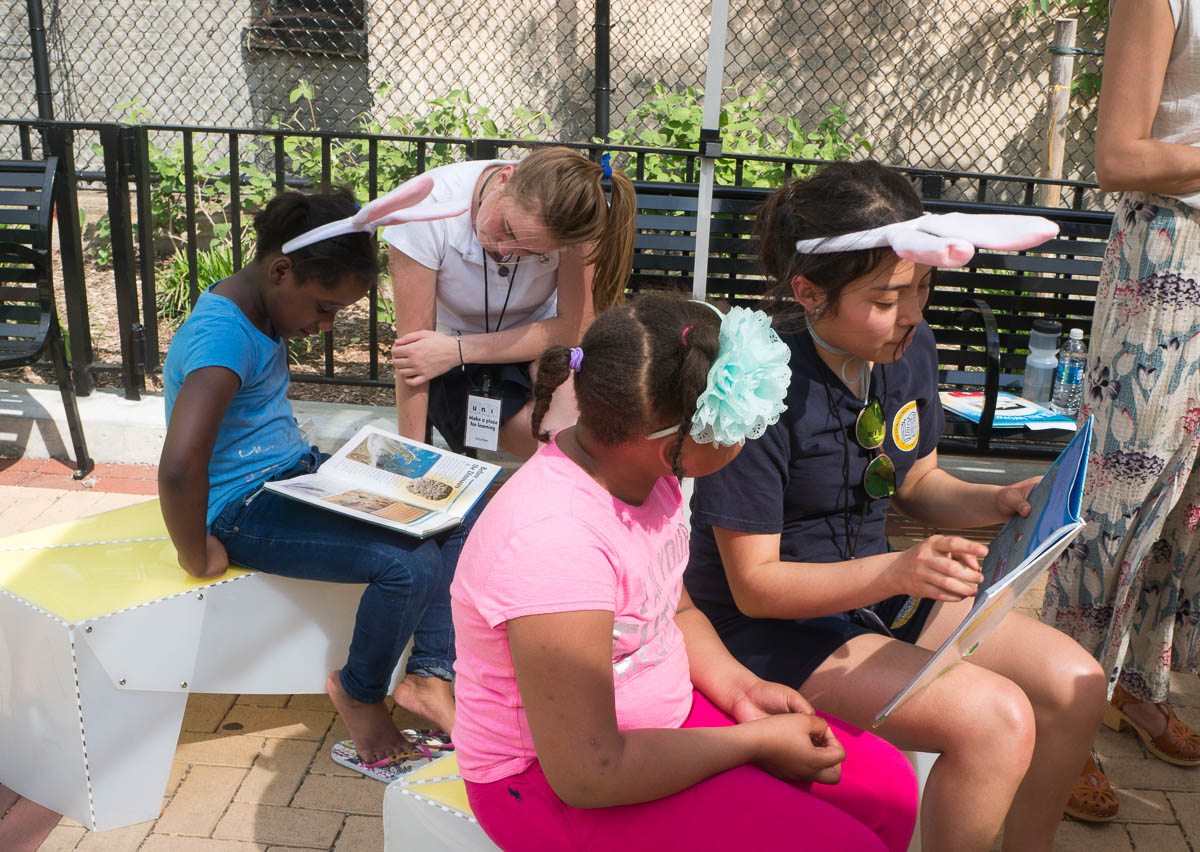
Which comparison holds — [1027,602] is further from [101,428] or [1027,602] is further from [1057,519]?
[101,428]

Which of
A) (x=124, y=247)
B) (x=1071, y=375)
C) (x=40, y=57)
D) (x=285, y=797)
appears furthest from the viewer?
(x=40, y=57)

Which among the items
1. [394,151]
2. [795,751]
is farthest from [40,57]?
[795,751]

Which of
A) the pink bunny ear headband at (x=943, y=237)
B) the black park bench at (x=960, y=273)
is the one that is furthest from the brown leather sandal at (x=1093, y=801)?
the black park bench at (x=960, y=273)

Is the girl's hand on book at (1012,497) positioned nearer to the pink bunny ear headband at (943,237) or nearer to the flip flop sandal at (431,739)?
the pink bunny ear headband at (943,237)

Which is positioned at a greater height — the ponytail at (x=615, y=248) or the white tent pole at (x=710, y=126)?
the white tent pole at (x=710, y=126)

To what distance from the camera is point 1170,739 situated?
2.65 metres

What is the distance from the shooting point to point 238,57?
840 centimetres

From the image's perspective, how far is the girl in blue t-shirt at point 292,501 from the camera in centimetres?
230

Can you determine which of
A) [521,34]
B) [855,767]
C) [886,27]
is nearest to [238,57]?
[521,34]

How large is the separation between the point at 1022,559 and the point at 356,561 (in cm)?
139

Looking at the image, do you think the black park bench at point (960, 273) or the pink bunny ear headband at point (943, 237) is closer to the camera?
the pink bunny ear headband at point (943, 237)

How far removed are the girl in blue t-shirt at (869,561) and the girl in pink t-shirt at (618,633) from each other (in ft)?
0.70

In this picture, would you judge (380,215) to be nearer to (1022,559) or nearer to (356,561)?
(356,561)

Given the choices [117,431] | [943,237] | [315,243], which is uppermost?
[943,237]
